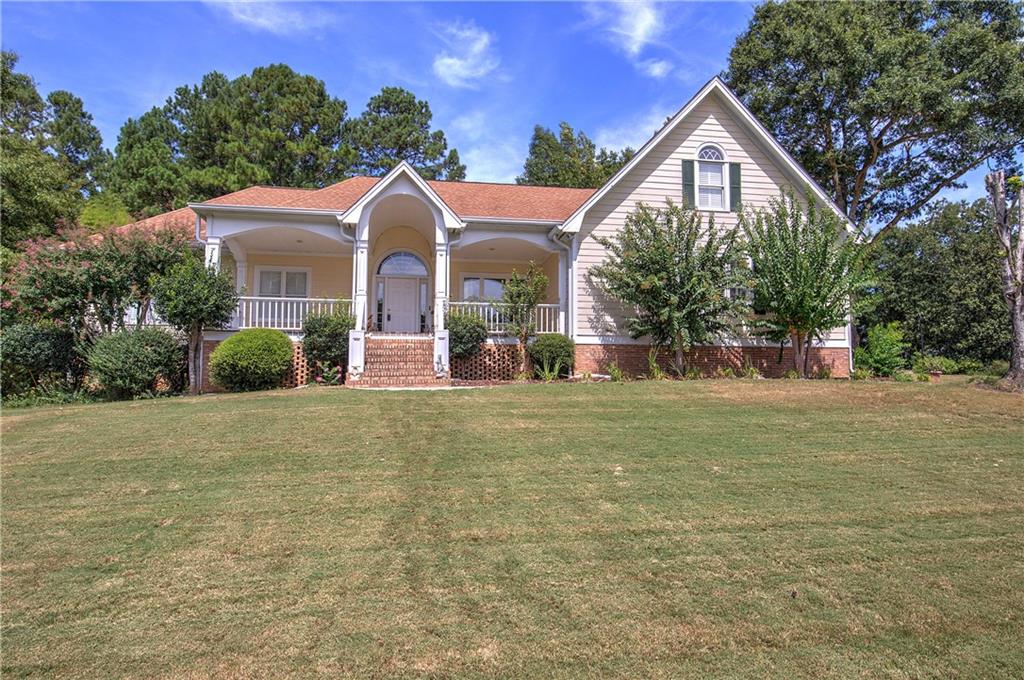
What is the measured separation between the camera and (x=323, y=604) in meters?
3.76

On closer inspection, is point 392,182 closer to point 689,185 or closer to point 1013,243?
point 689,185

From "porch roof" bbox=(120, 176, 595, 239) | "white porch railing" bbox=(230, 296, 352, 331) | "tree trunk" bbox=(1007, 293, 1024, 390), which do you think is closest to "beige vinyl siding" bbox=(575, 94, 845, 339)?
"porch roof" bbox=(120, 176, 595, 239)

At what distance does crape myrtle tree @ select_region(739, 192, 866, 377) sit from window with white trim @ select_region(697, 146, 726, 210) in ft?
5.62

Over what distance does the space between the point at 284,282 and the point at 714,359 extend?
12.5 meters

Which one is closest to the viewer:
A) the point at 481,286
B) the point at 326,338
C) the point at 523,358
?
the point at 326,338

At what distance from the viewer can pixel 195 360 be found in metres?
12.8

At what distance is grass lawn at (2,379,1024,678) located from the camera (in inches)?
131

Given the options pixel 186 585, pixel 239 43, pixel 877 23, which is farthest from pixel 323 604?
pixel 877 23

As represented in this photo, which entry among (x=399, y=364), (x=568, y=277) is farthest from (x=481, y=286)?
(x=399, y=364)

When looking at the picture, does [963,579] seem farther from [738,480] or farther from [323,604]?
[323,604]

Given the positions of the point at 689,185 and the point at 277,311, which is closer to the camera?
the point at 277,311

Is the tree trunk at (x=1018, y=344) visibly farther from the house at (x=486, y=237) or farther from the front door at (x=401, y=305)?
the front door at (x=401, y=305)

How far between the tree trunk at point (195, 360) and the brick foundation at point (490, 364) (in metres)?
5.63

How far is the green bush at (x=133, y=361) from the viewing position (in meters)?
11.4
